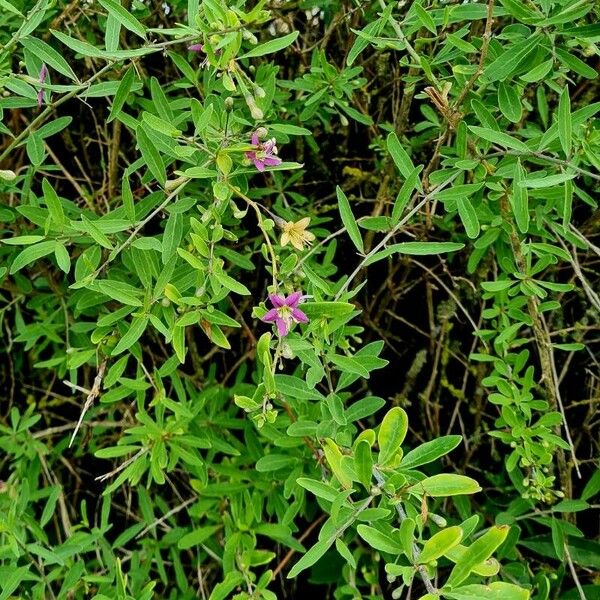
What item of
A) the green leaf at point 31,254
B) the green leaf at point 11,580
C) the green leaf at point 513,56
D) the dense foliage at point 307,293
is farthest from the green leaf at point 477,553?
the green leaf at point 11,580

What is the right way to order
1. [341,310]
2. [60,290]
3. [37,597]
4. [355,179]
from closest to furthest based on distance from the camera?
[341,310], [37,597], [60,290], [355,179]

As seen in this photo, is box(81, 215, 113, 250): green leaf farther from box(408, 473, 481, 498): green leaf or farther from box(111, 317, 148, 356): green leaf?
box(408, 473, 481, 498): green leaf

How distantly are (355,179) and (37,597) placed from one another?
3.98ft

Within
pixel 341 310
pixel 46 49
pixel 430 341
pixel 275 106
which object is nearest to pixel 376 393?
pixel 430 341

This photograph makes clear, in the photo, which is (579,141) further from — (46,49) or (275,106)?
(46,49)

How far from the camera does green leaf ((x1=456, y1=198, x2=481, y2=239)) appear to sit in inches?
45.2

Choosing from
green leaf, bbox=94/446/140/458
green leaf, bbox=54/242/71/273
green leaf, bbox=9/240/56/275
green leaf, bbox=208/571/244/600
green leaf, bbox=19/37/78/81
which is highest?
green leaf, bbox=19/37/78/81

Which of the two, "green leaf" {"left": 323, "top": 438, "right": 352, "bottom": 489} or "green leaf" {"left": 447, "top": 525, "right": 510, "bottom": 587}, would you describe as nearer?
"green leaf" {"left": 447, "top": 525, "right": 510, "bottom": 587}

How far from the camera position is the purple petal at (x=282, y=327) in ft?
3.24

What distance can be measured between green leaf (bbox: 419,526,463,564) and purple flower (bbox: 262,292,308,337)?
35 centimetres

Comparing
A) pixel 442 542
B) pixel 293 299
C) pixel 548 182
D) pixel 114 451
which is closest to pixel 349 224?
pixel 293 299

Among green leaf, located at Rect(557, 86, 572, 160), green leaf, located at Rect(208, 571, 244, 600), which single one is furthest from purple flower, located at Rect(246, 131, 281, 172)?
green leaf, located at Rect(208, 571, 244, 600)

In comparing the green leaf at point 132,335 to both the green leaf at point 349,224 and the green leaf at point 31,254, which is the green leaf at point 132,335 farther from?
the green leaf at point 349,224

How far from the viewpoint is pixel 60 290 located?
1681mm
